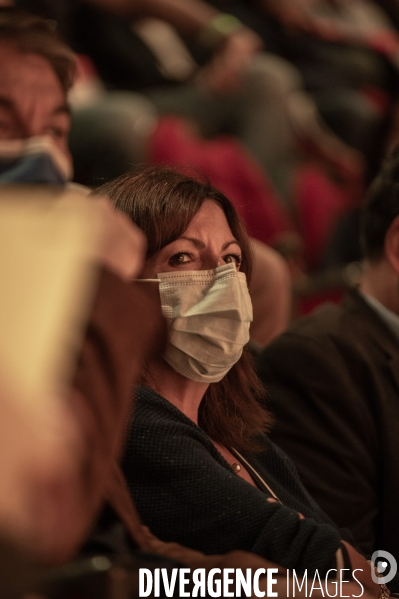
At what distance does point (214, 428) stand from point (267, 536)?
0.30m

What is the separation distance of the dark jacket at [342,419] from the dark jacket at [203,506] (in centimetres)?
46

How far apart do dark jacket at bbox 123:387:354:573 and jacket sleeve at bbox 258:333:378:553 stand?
0.45 m

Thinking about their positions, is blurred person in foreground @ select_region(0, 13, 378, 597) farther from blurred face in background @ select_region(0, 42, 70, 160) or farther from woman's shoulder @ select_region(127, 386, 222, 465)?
blurred face in background @ select_region(0, 42, 70, 160)

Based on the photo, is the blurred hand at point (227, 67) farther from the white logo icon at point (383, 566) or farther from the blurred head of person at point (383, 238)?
the white logo icon at point (383, 566)

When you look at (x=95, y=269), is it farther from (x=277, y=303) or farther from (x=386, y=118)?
(x=386, y=118)

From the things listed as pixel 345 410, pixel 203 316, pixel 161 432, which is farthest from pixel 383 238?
pixel 161 432

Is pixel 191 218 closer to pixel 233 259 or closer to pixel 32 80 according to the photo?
pixel 233 259

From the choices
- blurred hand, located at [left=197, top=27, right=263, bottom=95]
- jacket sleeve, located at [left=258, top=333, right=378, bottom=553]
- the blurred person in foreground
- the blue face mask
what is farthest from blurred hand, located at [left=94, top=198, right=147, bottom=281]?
blurred hand, located at [left=197, top=27, right=263, bottom=95]

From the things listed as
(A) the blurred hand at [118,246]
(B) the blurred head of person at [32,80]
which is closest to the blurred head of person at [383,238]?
(B) the blurred head of person at [32,80]

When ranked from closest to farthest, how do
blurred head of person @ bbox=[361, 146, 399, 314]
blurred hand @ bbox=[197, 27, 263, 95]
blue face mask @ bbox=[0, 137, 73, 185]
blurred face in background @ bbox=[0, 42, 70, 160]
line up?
1. blue face mask @ bbox=[0, 137, 73, 185]
2. blurred face in background @ bbox=[0, 42, 70, 160]
3. blurred head of person @ bbox=[361, 146, 399, 314]
4. blurred hand @ bbox=[197, 27, 263, 95]

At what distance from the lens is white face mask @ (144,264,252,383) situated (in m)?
1.10

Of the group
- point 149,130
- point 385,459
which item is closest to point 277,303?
point 385,459

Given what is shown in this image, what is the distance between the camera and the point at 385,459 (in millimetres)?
1519

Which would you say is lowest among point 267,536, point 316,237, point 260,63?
point 316,237
